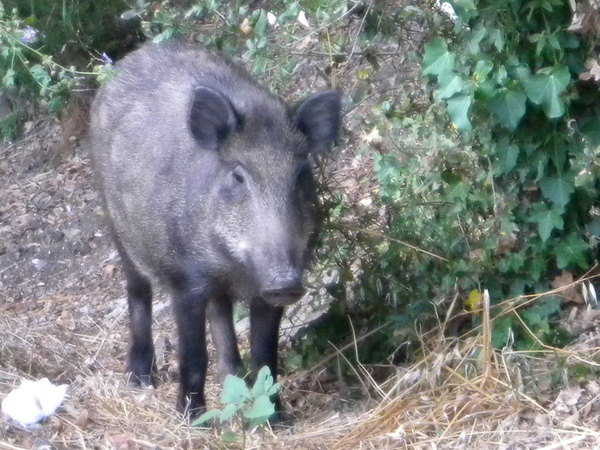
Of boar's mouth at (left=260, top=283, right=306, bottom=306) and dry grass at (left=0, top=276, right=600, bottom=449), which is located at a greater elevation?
boar's mouth at (left=260, top=283, right=306, bottom=306)

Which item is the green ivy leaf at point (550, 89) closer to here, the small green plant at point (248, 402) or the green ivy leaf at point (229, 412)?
the small green plant at point (248, 402)

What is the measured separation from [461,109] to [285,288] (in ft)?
3.71

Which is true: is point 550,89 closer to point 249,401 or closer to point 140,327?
point 249,401

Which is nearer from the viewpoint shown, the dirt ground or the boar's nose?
the boar's nose

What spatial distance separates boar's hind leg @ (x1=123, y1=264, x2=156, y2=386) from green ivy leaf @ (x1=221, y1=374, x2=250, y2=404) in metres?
2.70

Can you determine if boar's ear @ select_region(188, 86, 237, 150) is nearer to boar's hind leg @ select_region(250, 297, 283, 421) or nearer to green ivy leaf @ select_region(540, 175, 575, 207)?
boar's hind leg @ select_region(250, 297, 283, 421)

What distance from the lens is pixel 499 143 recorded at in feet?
18.6

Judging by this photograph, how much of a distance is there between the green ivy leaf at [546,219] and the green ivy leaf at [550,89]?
2.03 feet

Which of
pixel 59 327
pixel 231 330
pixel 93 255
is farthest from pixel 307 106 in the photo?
pixel 93 255

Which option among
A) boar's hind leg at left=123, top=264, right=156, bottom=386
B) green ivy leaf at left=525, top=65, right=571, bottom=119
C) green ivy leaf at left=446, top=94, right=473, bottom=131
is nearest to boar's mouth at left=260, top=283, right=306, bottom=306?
green ivy leaf at left=446, top=94, right=473, bottom=131

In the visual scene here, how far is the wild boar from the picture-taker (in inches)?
219

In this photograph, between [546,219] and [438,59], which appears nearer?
[438,59]

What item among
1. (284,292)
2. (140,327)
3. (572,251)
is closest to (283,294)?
(284,292)

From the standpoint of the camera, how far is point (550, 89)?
17.2ft
